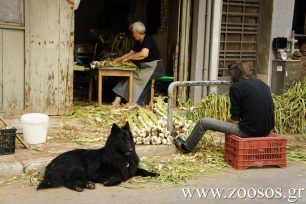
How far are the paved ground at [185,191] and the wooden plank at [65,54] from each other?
10.4 feet

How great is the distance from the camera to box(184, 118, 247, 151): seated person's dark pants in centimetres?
660

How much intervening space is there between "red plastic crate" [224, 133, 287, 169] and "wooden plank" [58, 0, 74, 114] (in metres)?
3.45

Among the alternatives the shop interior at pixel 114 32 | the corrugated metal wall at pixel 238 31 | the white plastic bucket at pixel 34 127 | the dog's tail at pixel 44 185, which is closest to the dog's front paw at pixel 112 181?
the dog's tail at pixel 44 185

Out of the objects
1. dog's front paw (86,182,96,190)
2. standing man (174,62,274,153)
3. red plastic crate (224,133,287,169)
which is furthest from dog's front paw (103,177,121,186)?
standing man (174,62,274,153)

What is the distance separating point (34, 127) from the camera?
255 inches

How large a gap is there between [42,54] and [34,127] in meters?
2.06

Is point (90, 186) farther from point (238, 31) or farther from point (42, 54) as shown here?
point (238, 31)

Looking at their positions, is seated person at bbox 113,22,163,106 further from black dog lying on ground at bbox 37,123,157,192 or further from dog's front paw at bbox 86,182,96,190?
dog's front paw at bbox 86,182,96,190

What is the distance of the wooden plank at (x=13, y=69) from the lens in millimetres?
7852

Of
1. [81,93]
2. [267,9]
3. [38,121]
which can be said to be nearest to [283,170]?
[38,121]

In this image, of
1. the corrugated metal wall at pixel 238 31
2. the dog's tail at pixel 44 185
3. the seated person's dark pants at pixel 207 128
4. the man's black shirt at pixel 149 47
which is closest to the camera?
the dog's tail at pixel 44 185

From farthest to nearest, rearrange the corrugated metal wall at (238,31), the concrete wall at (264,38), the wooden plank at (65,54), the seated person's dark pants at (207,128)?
the concrete wall at (264,38)
the corrugated metal wall at (238,31)
the wooden plank at (65,54)
the seated person's dark pants at (207,128)

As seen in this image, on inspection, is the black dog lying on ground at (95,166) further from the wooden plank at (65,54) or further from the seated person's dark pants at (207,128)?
the wooden plank at (65,54)
